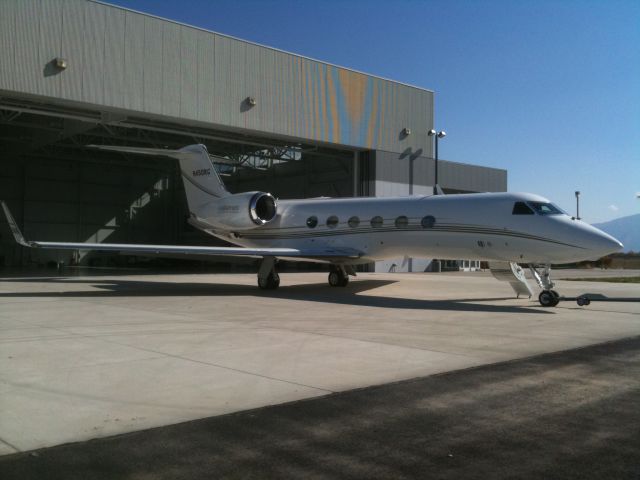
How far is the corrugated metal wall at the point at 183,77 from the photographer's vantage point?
21.4 m

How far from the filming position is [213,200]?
2197 centimetres

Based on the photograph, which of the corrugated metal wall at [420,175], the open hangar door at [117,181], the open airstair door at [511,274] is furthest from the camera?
the open hangar door at [117,181]

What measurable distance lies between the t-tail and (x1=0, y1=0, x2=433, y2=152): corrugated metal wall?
3.54 meters

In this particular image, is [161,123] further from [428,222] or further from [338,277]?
[428,222]

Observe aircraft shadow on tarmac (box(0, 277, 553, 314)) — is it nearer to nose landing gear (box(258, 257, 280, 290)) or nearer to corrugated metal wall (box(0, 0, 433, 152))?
nose landing gear (box(258, 257, 280, 290))

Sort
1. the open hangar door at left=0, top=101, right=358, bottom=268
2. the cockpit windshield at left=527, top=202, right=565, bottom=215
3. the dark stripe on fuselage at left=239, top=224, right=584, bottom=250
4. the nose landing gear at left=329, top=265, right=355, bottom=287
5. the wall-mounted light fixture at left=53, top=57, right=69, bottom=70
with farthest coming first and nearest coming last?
the open hangar door at left=0, top=101, right=358, bottom=268
the wall-mounted light fixture at left=53, top=57, right=69, bottom=70
the nose landing gear at left=329, top=265, right=355, bottom=287
the dark stripe on fuselage at left=239, top=224, right=584, bottom=250
the cockpit windshield at left=527, top=202, right=565, bottom=215

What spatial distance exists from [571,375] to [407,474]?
12.1 ft

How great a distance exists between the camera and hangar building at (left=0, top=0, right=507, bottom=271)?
73.2ft

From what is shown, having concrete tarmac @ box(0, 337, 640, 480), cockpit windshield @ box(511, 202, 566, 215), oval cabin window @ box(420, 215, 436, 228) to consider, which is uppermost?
cockpit windshield @ box(511, 202, 566, 215)

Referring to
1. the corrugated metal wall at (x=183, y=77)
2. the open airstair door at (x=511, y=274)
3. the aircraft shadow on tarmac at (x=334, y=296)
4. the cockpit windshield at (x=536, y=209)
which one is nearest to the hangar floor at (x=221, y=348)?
the aircraft shadow on tarmac at (x=334, y=296)

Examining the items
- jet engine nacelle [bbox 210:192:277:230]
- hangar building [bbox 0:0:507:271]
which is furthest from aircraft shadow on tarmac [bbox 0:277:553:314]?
hangar building [bbox 0:0:507:271]

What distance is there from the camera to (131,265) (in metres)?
45.9

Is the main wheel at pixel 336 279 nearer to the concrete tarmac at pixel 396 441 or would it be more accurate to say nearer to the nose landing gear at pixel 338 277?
the nose landing gear at pixel 338 277

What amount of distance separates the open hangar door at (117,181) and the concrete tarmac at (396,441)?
87.2 ft
